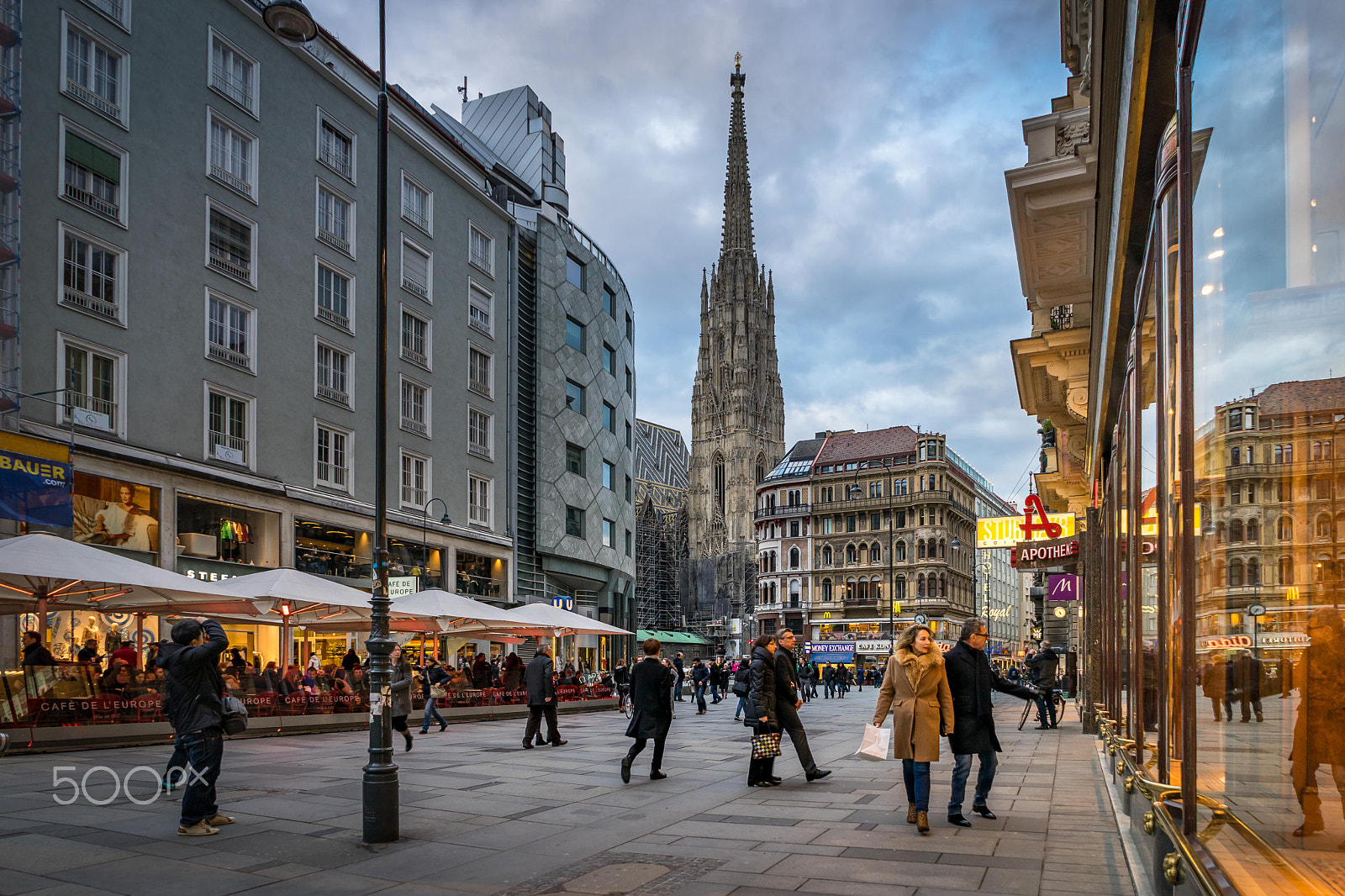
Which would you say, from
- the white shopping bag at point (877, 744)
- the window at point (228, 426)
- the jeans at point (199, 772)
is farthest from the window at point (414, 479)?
the white shopping bag at point (877, 744)

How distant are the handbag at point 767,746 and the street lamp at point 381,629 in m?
4.37

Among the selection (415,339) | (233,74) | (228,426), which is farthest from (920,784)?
(415,339)

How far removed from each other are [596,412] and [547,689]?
35610mm

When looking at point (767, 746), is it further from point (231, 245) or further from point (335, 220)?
point (335, 220)

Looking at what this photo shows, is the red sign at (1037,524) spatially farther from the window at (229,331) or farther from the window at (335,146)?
the window at (335,146)

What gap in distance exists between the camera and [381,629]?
31.9 ft

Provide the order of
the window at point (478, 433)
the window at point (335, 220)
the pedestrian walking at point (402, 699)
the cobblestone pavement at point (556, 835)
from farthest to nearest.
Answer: the window at point (478, 433), the window at point (335, 220), the pedestrian walking at point (402, 699), the cobblestone pavement at point (556, 835)

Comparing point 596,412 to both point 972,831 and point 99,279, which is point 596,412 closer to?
point 99,279

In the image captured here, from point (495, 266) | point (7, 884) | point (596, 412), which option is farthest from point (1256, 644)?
point (596, 412)

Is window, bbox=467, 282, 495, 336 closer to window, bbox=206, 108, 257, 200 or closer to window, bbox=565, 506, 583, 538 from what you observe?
window, bbox=565, 506, 583, 538

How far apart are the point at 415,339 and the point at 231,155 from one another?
35.3 feet

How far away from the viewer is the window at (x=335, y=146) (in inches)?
1404

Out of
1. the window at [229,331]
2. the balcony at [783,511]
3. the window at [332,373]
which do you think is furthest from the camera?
the balcony at [783,511]

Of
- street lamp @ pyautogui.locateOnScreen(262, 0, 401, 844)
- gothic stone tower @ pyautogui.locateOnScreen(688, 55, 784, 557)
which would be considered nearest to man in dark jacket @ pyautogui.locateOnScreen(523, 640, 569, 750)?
street lamp @ pyautogui.locateOnScreen(262, 0, 401, 844)
